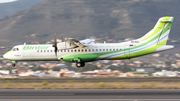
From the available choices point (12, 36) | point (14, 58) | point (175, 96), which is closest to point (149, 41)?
point (175, 96)

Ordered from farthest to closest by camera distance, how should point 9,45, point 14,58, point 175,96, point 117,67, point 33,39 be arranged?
point 33,39 < point 9,45 < point 117,67 < point 14,58 < point 175,96

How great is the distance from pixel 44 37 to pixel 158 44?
16799cm

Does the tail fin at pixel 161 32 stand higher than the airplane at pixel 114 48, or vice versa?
the tail fin at pixel 161 32

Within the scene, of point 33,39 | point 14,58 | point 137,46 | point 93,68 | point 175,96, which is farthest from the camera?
point 33,39

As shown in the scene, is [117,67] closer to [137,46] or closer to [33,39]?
[137,46]

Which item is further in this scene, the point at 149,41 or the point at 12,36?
the point at 12,36

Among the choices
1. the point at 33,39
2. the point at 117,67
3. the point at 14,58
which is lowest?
the point at 117,67

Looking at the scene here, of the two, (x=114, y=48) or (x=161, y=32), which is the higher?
(x=161, y=32)

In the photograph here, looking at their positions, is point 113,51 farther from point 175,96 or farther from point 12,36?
point 12,36

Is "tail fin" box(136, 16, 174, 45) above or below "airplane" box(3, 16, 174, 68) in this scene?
above

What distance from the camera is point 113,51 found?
38.2m

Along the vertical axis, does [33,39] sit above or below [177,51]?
above

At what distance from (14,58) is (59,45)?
833 centimetres

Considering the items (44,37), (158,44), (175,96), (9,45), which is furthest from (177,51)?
(175,96)
